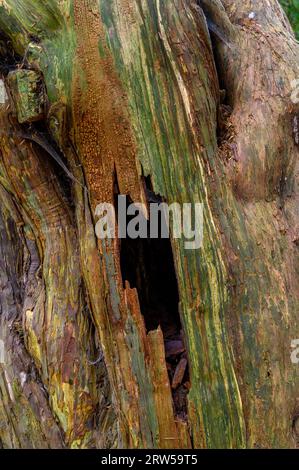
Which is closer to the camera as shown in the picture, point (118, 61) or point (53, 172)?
point (118, 61)

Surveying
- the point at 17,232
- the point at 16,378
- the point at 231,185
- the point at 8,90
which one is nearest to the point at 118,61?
the point at 8,90

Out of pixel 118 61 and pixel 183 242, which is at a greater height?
pixel 118 61

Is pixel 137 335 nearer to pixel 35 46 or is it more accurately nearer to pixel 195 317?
pixel 195 317

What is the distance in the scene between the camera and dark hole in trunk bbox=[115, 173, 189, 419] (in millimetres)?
2234

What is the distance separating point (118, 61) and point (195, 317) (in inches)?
40.5

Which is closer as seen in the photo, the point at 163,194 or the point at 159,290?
the point at 163,194

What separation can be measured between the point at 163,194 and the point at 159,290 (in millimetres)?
504

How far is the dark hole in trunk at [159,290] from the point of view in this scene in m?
2.23

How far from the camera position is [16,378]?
2656mm

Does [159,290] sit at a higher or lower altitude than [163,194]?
lower

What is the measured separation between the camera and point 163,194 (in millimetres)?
2172

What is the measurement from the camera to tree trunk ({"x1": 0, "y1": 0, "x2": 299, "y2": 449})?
216 cm

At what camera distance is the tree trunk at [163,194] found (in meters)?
2.16

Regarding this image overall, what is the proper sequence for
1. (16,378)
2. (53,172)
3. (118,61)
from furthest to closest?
(16,378), (53,172), (118,61)
